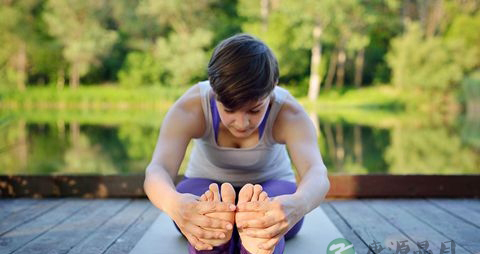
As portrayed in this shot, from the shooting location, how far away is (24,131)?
10.9m

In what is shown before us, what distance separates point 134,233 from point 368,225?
937mm

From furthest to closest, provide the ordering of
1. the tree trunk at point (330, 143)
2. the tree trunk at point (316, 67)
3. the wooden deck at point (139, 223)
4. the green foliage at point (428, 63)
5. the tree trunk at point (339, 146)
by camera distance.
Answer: the tree trunk at point (316, 67) < the green foliage at point (428, 63) < the tree trunk at point (330, 143) < the tree trunk at point (339, 146) < the wooden deck at point (139, 223)

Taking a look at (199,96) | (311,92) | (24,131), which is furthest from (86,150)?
(311,92)

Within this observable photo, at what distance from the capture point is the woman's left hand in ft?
4.39

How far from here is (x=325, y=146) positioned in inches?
352

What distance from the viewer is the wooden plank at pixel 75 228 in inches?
70.0

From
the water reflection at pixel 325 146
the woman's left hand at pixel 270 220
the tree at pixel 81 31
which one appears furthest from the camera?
the tree at pixel 81 31

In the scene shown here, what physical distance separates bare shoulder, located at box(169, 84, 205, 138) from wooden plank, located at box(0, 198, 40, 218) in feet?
3.39

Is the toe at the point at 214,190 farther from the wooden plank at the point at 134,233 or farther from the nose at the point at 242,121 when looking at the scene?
the wooden plank at the point at 134,233

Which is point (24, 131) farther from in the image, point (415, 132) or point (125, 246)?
point (125, 246)

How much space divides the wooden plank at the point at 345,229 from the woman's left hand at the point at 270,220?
1.57 feet

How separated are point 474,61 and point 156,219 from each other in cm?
1754

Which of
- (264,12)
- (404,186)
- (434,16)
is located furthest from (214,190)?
(434,16)

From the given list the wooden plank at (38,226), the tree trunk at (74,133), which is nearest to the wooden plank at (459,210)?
Result: the wooden plank at (38,226)
